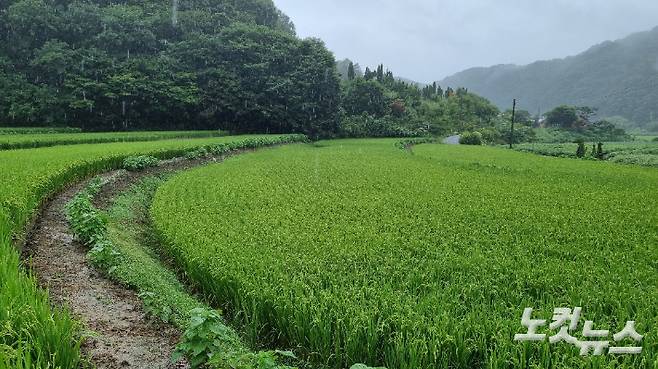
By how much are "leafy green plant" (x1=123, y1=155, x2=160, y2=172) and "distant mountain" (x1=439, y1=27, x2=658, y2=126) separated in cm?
11671

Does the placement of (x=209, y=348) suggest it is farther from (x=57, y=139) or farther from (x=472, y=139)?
(x=472, y=139)

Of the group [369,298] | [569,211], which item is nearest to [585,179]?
[569,211]

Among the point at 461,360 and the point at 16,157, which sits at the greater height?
the point at 16,157

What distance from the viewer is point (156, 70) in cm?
3806

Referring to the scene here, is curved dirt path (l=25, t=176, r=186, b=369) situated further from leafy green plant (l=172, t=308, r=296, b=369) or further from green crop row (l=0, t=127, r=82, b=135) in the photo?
green crop row (l=0, t=127, r=82, b=135)

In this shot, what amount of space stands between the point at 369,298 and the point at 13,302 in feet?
10.6

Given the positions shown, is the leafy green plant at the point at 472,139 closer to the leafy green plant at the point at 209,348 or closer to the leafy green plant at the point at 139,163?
the leafy green plant at the point at 139,163

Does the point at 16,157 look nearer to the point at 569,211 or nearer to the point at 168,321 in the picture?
the point at 168,321

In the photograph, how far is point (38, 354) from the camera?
3434mm

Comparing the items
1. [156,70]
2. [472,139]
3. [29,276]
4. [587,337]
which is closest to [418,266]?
[587,337]

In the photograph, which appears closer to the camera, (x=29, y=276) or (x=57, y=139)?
(x=29, y=276)

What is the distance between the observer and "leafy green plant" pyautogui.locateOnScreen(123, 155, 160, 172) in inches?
627

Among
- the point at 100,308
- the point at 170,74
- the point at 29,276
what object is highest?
the point at 170,74

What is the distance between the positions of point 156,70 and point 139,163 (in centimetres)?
2432
